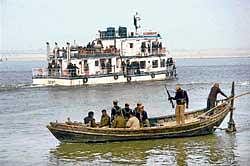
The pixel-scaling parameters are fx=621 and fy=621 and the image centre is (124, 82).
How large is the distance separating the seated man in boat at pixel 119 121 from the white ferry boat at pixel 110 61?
3081 cm

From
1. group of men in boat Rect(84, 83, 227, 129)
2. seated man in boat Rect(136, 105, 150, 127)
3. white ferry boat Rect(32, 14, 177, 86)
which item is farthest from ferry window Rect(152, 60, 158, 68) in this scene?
seated man in boat Rect(136, 105, 150, 127)

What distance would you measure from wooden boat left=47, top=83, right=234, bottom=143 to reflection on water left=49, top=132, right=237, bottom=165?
0.22 metres

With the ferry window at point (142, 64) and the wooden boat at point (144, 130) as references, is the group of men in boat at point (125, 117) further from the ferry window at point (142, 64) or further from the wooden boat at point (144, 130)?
the ferry window at point (142, 64)

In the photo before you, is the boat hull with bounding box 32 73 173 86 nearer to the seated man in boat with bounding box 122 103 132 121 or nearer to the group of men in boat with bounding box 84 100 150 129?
the group of men in boat with bounding box 84 100 150 129

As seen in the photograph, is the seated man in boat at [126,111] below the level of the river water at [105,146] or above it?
above

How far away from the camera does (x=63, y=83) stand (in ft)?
177

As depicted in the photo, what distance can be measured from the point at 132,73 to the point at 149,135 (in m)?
35.1

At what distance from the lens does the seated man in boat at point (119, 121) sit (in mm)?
21359

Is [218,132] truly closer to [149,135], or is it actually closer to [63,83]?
[149,135]

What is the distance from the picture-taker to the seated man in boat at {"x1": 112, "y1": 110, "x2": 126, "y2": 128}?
2136 centimetres

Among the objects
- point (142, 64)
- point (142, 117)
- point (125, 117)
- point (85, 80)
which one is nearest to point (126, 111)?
point (125, 117)

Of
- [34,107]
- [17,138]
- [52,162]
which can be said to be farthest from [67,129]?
[34,107]

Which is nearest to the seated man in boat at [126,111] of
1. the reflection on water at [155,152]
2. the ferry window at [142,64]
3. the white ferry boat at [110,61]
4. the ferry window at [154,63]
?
the reflection on water at [155,152]

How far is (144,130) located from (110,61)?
33.9 meters
